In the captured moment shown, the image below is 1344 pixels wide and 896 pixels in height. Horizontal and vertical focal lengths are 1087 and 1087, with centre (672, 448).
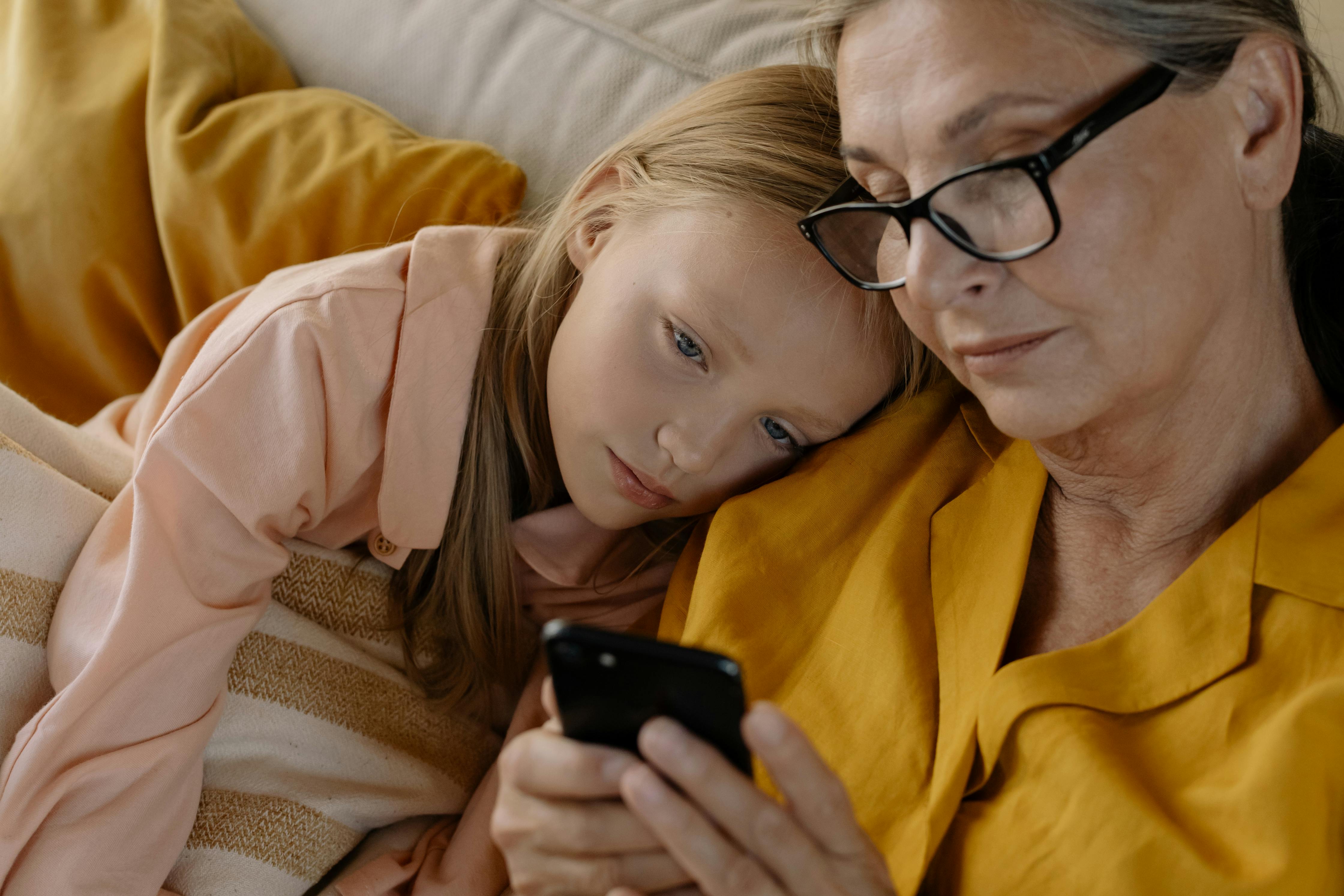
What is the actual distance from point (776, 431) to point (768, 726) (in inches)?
23.3

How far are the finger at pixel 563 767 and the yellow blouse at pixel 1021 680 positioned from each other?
30 centimetres

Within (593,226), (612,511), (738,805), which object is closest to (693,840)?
(738,805)

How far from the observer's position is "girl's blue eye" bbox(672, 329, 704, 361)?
1.24 meters

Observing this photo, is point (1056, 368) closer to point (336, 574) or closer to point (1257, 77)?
point (1257, 77)

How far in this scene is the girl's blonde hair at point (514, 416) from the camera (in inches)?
52.9

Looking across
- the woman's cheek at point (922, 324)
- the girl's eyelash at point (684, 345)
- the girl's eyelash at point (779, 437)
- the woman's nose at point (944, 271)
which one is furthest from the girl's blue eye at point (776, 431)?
the woman's nose at point (944, 271)

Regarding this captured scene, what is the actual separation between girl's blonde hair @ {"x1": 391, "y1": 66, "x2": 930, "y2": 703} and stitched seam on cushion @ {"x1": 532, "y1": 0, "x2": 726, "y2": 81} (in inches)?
7.6

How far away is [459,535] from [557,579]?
14cm

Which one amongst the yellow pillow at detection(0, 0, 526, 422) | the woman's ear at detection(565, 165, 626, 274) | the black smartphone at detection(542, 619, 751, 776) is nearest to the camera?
the black smartphone at detection(542, 619, 751, 776)

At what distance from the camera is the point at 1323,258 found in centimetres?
108

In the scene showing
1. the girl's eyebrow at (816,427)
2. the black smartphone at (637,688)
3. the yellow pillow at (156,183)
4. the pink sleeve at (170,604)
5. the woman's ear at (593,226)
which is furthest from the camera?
the yellow pillow at (156,183)

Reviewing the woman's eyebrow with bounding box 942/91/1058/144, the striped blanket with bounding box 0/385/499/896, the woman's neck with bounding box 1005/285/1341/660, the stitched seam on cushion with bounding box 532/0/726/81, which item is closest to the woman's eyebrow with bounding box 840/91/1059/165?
the woman's eyebrow with bounding box 942/91/1058/144

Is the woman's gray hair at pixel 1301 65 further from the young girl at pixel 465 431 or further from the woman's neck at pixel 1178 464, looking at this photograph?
the young girl at pixel 465 431

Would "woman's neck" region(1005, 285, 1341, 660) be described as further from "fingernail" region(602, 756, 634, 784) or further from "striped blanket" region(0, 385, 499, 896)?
"striped blanket" region(0, 385, 499, 896)
